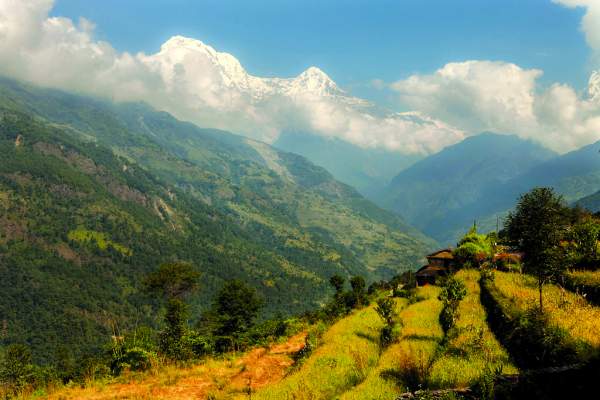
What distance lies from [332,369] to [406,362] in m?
4.40

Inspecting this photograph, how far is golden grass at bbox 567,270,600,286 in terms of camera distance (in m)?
26.8

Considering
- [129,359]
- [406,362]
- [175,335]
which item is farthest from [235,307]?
[406,362]

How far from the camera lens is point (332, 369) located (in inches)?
948

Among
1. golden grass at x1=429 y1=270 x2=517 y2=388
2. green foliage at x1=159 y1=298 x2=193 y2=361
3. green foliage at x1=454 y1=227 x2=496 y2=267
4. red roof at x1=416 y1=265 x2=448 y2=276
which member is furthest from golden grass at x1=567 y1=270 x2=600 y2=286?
red roof at x1=416 y1=265 x2=448 y2=276

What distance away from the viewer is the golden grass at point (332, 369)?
21266 millimetres

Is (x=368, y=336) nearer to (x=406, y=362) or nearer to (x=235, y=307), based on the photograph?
(x=406, y=362)

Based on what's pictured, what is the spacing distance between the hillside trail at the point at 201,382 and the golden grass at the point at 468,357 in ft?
31.7

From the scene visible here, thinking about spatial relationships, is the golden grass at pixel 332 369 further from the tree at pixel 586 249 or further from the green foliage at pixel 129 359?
the tree at pixel 586 249

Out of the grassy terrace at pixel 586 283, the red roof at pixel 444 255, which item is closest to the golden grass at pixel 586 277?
the grassy terrace at pixel 586 283

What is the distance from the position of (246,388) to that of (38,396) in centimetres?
1202

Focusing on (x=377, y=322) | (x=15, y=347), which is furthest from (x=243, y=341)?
(x=15, y=347)

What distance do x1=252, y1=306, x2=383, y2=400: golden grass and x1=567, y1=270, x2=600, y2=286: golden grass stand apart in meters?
→ 14.5

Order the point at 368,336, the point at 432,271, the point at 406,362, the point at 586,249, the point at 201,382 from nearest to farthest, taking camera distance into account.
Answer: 1. the point at 406,362
2. the point at 201,382
3. the point at 368,336
4. the point at 586,249
5. the point at 432,271

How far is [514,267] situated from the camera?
4584 centimetres
